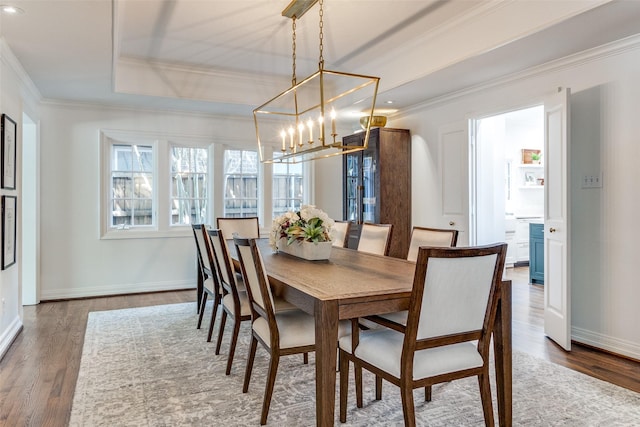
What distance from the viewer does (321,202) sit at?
670cm

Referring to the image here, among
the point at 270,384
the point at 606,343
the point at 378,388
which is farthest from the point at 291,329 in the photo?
the point at 606,343

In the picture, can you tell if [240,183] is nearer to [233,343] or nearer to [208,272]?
[208,272]

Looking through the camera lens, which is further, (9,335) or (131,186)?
(131,186)

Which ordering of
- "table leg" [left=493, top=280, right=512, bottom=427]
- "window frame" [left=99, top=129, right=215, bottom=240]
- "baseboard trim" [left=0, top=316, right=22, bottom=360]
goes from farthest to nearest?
"window frame" [left=99, top=129, right=215, bottom=240] < "baseboard trim" [left=0, top=316, right=22, bottom=360] < "table leg" [left=493, top=280, right=512, bottom=427]

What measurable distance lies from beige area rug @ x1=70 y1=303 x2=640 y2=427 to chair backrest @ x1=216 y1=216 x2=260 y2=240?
1581mm

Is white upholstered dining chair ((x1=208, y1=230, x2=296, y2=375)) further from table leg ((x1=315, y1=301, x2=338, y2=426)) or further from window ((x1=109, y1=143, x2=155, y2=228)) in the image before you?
window ((x1=109, y1=143, x2=155, y2=228))

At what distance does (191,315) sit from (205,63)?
2.81m

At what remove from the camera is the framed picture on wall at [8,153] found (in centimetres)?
328

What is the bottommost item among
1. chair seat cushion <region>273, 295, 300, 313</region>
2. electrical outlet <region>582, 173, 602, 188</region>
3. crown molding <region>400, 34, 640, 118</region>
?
chair seat cushion <region>273, 295, 300, 313</region>

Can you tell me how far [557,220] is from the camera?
3410 mm

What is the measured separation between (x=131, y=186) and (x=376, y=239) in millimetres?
3580

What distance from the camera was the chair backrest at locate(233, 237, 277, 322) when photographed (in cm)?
219

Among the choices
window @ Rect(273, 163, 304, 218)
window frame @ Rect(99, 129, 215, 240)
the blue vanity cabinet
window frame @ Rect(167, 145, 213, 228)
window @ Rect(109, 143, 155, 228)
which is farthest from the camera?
window @ Rect(273, 163, 304, 218)

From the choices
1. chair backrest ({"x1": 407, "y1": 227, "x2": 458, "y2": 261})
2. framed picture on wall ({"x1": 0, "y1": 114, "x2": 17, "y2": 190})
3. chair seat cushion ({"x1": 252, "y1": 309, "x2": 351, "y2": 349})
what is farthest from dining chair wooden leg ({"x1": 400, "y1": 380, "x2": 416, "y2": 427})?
framed picture on wall ({"x1": 0, "y1": 114, "x2": 17, "y2": 190})
